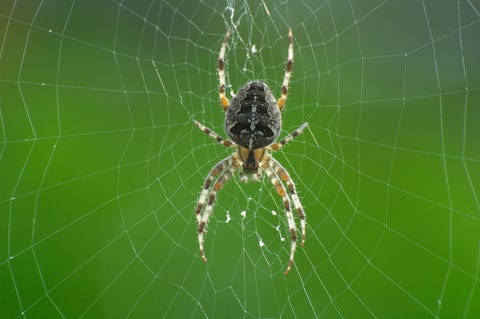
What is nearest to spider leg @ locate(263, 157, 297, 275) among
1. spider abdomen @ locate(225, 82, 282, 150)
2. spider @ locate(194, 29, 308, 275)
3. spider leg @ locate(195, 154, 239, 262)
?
spider @ locate(194, 29, 308, 275)

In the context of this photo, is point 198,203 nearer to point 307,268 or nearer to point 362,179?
point 307,268

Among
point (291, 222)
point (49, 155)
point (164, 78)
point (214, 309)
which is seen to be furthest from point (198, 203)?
point (164, 78)

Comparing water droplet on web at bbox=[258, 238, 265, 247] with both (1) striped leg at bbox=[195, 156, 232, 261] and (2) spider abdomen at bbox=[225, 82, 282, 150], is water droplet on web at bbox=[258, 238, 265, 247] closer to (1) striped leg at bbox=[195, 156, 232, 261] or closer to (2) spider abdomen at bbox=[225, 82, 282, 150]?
(1) striped leg at bbox=[195, 156, 232, 261]

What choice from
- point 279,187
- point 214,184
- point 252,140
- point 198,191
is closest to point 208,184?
point 214,184

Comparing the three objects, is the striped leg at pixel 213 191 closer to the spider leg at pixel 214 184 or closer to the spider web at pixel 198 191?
the spider leg at pixel 214 184

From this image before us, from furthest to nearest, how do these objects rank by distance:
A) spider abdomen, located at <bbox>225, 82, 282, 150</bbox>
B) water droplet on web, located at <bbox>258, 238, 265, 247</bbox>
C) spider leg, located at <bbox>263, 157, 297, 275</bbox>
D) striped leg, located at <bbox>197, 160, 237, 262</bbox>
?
water droplet on web, located at <bbox>258, 238, 265, 247</bbox> → spider leg, located at <bbox>263, 157, 297, 275</bbox> → striped leg, located at <bbox>197, 160, 237, 262</bbox> → spider abdomen, located at <bbox>225, 82, 282, 150</bbox>

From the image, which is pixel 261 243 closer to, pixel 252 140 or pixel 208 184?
pixel 208 184

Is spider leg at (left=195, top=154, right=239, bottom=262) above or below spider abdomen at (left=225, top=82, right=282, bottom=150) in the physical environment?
below
